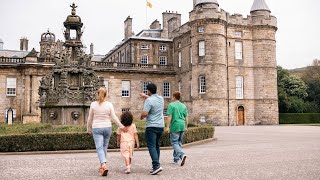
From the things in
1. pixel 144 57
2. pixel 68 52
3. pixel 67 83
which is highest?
pixel 144 57

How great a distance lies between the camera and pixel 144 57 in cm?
4831

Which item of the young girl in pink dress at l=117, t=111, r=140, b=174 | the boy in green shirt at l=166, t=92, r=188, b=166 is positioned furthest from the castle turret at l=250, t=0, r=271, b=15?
the young girl in pink dress at l=117, t=111, r=140, b=174

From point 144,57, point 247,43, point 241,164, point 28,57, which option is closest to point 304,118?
point 247,43

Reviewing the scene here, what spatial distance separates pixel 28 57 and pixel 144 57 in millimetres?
14963

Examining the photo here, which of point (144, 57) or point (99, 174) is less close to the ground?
point (144, 57)

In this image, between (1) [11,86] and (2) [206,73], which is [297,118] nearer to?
(2) [206,73]

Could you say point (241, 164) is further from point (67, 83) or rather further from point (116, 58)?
point (116, 58)

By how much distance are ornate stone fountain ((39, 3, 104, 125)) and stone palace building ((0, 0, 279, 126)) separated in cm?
2061

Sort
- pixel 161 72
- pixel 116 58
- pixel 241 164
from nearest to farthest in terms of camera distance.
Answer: pixel 241 164 → pixel 161 72 → pixel 116 58

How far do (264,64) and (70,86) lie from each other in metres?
28.4

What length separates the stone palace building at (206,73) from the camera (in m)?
39.4

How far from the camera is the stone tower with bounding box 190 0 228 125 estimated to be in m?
38.9

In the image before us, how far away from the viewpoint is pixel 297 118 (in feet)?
154

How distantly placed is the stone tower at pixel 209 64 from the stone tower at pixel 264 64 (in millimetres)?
4350
